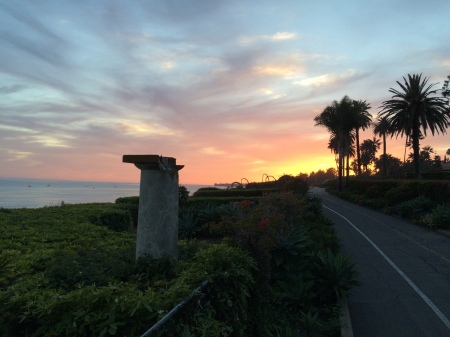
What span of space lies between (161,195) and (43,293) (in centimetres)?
196

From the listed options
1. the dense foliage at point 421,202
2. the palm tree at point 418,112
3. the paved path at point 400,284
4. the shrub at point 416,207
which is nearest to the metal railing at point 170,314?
the paved path at point 400,284

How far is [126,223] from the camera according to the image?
12.7 metres

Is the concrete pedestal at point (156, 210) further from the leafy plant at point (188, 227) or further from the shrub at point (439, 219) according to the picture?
the shrub at point (439, 219)

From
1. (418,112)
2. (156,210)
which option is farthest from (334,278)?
(418,112)

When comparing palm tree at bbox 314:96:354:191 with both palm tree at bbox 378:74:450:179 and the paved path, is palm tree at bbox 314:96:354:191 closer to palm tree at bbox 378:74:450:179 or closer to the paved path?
palm tree at bbox 378:74:450:179

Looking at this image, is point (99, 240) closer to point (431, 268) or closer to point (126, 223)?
point (126, 223)

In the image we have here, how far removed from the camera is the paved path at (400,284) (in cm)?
640

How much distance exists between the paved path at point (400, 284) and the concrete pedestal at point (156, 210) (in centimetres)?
364

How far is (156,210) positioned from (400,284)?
6718mm

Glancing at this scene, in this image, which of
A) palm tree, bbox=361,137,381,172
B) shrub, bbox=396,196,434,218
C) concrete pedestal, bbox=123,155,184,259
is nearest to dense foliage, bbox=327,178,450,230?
shrub, bbox=396,196,434,218

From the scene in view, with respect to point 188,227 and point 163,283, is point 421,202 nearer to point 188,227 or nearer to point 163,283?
point 188,227

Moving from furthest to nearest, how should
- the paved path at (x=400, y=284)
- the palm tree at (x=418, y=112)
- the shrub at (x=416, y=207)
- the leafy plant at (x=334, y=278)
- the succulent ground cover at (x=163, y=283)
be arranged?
the palm tree at (x=418, y=112)
the shrub at (x=416, y=207)
the leafy plant at (x=334, y=278)
the paved path at (x=400, y=284)
the succulent ground cover at (x=163, y=283)

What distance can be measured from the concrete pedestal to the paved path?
364 cm

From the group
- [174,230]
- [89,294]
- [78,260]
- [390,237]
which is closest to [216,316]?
[89,294]
